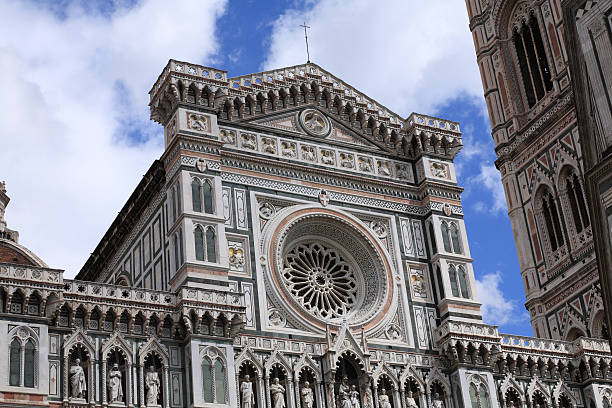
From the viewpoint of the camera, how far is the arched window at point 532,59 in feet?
132

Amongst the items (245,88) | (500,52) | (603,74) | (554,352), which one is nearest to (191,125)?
(245,88)

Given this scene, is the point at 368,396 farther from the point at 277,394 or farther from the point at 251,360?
the point at 251,360

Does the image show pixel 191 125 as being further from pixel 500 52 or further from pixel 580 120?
pixel 500 52

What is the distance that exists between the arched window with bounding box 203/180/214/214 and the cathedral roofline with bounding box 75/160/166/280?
159cm

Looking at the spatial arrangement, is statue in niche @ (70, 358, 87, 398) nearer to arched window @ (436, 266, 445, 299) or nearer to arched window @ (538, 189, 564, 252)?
arched window @ (436, 266, 445, 299)

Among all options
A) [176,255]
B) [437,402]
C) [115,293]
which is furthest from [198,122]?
[437,402]

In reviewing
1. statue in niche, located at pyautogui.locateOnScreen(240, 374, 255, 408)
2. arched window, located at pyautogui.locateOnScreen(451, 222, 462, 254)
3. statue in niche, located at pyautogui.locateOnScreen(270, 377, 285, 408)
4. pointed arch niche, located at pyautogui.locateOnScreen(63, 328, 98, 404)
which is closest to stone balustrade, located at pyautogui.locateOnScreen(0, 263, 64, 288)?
pointed arch niche, located at pyautogui.locateOnScreen(63, 328, 98, 404)

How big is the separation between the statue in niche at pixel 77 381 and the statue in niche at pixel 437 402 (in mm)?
9425

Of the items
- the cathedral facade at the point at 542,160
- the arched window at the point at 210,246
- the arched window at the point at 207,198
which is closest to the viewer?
the arched window at the point at 210,246

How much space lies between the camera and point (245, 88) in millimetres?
30297

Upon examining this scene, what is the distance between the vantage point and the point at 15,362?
22984 millimetres

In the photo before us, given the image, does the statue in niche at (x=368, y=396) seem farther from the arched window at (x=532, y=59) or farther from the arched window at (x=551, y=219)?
the arched window at (x=532, y=59)

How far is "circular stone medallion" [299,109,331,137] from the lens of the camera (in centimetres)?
3103

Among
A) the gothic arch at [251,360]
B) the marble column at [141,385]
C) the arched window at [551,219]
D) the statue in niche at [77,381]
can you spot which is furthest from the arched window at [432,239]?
the statue in niche at [77,381]
